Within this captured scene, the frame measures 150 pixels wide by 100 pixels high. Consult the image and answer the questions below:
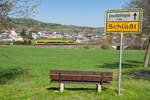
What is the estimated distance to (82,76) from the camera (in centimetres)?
675

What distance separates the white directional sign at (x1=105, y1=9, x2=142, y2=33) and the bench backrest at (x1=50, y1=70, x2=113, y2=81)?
1.62 meters

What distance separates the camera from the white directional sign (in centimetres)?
620

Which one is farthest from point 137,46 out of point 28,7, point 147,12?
point 28,7

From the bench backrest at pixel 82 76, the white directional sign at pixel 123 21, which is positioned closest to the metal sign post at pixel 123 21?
the white directional sign at pixel 123 21

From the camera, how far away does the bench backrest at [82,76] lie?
6.64 m

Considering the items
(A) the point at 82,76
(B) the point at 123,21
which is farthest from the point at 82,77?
(B) the point at 123,21

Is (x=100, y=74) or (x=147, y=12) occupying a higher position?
(x=147, y=12)

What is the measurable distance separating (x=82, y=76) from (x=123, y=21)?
8.01 ft

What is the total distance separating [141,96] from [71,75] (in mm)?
2558

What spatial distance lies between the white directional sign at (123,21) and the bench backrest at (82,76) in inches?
63.7

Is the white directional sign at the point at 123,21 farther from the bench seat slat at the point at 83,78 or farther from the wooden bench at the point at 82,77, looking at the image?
the bench seat slat at the point at 83,78

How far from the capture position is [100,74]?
6.66 m

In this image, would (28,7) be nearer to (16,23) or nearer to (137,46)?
(16,23)

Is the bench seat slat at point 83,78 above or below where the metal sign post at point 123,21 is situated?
below
